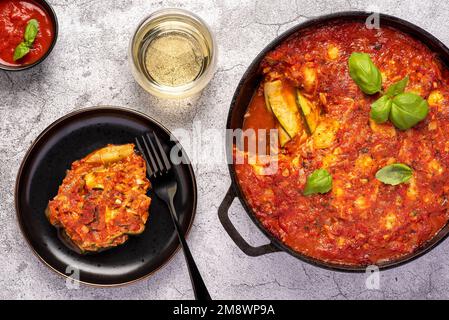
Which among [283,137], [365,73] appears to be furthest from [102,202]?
[365,73]

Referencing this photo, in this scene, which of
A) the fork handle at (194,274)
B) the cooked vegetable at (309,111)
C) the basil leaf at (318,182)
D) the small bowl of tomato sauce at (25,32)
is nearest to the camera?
the basil leaf at (318,182)

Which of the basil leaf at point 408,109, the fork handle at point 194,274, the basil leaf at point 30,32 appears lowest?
the fork handle at point 194,274

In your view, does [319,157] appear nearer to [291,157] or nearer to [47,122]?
[291,157]

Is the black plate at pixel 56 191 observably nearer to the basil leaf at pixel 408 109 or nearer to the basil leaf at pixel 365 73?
the basil leaf at pixel 365 73

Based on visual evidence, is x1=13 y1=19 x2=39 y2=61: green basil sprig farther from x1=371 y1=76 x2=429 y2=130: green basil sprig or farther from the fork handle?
x1=371 y1=76 x2=429 y2=130: green basil sprig

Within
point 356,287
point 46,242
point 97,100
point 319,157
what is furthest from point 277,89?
point 46,242

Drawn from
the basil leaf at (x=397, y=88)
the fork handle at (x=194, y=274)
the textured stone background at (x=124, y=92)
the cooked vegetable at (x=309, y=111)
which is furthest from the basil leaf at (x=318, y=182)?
the fork handle at (x=194, y=274)

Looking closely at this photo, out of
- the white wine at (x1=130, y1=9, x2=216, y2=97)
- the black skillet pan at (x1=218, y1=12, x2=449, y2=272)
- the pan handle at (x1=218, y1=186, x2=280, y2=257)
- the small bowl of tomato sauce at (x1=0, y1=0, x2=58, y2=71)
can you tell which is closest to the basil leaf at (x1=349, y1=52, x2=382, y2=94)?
the black skillet pan at (x1=218, y1=12, x2=449, y2=272)
